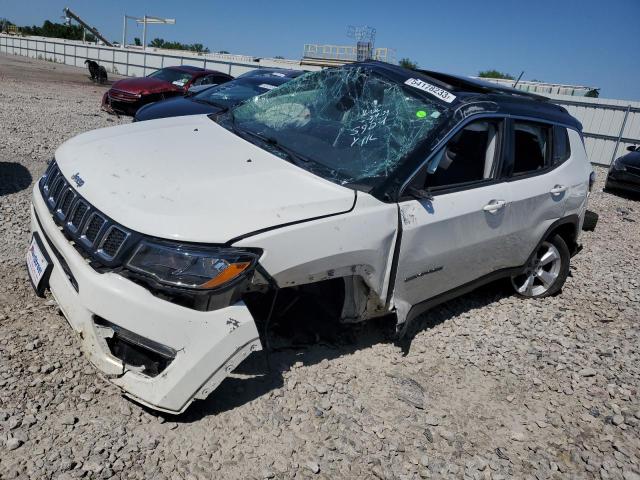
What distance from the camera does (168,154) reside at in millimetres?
2906

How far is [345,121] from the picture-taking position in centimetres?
340

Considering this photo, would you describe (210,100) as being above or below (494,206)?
below

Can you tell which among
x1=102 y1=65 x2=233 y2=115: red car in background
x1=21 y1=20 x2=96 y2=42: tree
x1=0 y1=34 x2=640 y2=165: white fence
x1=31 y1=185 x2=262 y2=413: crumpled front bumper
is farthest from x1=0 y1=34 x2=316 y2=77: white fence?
x1=21 y1=20 x2=96 y2=42: tree

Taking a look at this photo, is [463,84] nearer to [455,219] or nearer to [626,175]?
[455,219]

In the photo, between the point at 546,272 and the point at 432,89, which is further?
the point at 546,272

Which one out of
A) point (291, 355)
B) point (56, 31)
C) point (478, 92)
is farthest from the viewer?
point (56, 31)

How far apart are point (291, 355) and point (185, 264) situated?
3.86 feet

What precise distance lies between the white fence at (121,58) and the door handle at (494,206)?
23.2m

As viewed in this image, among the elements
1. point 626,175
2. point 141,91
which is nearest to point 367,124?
point 626,175

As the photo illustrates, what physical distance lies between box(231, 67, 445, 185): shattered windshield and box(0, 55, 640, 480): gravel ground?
3.95ft

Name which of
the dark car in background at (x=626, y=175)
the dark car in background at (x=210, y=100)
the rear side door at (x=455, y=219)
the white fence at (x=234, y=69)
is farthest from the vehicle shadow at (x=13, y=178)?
the white fence at (x=234, y=69)

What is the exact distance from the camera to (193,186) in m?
2.54

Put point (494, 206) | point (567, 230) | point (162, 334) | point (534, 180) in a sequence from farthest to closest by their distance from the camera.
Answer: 1. point (567, 230)
2. point (534, 180)
3. point (494, 206)
4. point (162, 334)

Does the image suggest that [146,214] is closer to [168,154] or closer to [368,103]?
[168,154]
